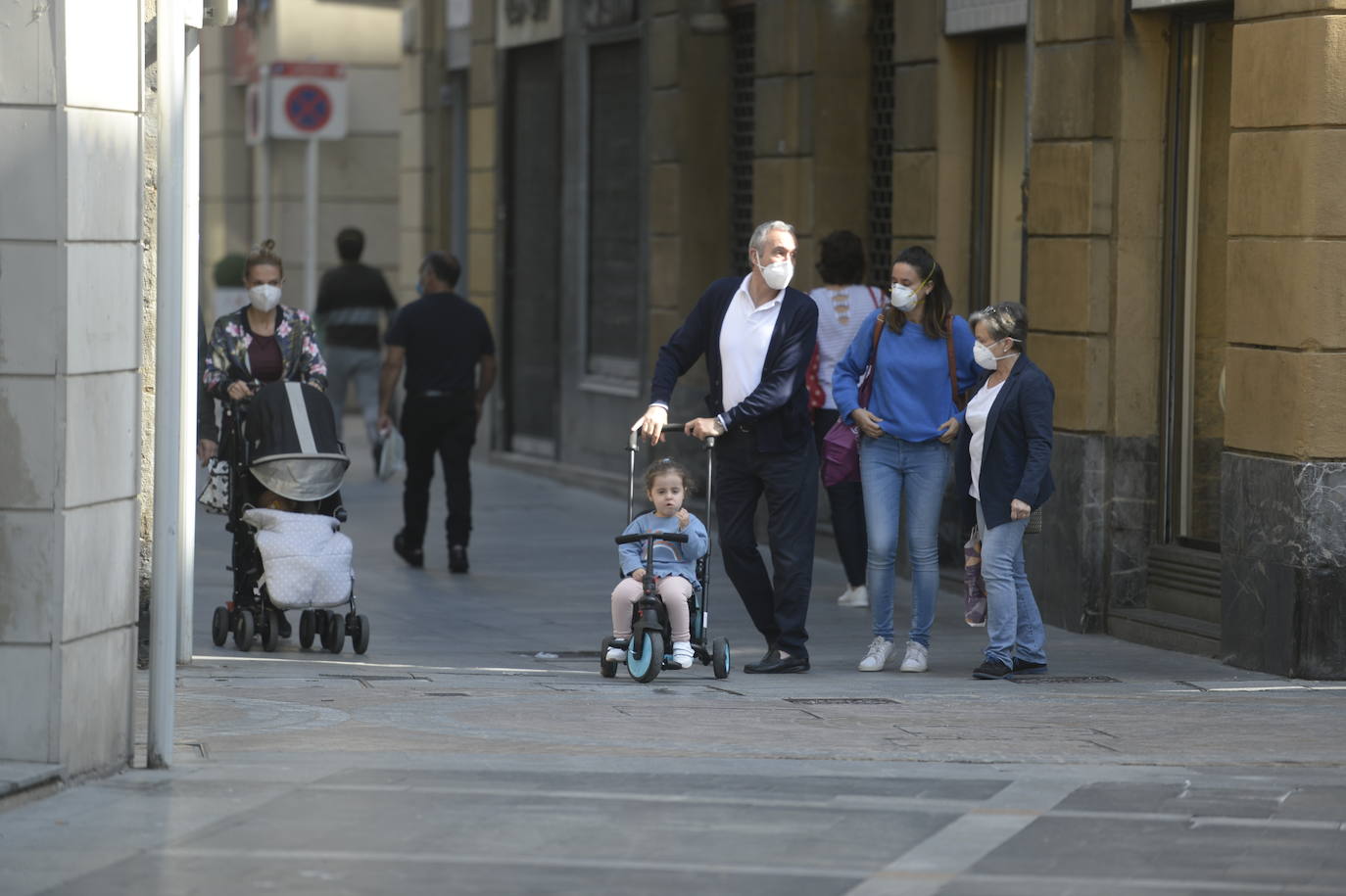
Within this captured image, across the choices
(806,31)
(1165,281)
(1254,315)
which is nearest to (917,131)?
(806,31)

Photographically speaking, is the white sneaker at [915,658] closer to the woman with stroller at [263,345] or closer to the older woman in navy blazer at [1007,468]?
the older woman in navy blazer at [1007,468]

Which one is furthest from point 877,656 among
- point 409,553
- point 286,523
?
point 409,553

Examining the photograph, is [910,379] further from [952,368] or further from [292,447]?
[292,447]

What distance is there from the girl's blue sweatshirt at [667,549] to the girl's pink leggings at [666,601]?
0.18 ft

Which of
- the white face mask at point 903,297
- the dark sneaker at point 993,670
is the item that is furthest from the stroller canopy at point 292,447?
the dark sneaker at point 993,670

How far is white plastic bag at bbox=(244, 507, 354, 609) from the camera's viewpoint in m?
10.7

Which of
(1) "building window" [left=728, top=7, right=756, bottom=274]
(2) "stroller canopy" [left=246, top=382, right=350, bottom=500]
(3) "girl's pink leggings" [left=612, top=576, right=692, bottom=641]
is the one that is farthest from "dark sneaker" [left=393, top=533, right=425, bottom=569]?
(3) "girl's pink leggings" [left=612, top=576, right=692, bottom=641]

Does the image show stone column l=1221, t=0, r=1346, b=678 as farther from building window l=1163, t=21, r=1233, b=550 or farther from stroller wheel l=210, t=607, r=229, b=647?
stroller wheel l=210, t=607, r=229, b=647

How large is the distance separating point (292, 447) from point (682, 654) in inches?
81.6

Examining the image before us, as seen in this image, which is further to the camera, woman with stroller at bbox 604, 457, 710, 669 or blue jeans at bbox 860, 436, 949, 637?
blue jeans at bbox 860, 436, 949, 637

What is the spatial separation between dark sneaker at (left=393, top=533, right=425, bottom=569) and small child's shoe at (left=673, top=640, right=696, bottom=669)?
181 inches

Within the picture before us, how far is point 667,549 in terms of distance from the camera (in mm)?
10055

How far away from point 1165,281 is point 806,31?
4.30m

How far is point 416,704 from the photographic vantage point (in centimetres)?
914
